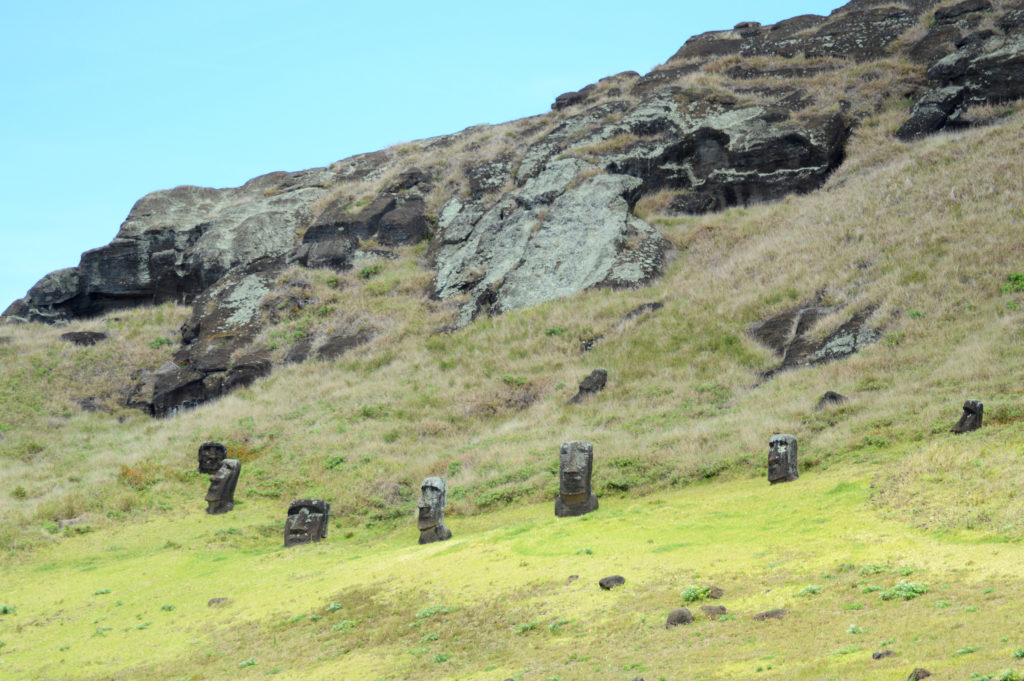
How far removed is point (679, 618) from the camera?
1016 centimetres

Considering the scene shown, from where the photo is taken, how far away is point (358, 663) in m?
11.4

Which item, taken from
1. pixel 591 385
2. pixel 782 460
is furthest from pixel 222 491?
pixel 782 460

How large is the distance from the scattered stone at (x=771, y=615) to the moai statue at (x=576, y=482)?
29.9 ft

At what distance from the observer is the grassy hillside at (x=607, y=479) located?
1040 cm

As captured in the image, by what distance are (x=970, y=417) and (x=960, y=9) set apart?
5163cm

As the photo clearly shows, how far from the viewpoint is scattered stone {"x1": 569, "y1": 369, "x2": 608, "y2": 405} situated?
29.2 m

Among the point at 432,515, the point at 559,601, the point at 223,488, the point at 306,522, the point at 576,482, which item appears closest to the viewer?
the point at 559,601

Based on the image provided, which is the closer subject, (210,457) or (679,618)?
(679,618)

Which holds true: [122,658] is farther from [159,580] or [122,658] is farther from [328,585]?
[159,580]

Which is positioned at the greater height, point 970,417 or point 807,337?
point 807,337

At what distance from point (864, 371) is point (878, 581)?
49.1 ft

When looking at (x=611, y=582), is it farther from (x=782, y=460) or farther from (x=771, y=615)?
(x=782, y=460)

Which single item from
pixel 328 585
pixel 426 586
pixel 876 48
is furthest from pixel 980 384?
pixel 876 48

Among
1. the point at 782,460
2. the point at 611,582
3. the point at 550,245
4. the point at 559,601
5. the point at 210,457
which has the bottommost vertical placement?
the point at 559,601
